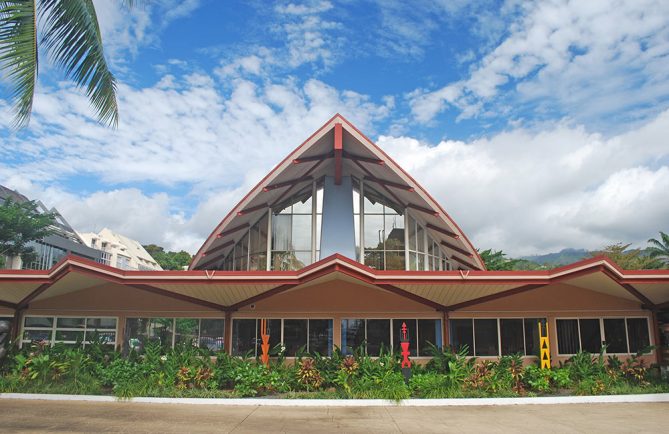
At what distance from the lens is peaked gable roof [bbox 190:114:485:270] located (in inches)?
657

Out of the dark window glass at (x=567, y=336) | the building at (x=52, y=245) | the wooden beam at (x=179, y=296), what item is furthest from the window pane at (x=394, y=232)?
the building at (x=52, y=245)

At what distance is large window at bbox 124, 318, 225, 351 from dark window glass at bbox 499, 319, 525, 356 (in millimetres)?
8814

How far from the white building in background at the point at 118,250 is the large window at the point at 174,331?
2059 inches

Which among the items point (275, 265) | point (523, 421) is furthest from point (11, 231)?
point (523, 421)

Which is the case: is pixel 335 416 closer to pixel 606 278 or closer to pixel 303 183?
pixel 606 278

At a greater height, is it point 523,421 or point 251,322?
point 251,322

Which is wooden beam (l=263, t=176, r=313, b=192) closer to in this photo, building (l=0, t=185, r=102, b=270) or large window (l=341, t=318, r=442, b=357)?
large window (l=341, t=318, r=442, b=357)

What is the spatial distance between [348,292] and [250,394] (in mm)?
4476

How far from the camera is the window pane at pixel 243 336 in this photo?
53.4ft

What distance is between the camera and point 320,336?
16078 millimetres

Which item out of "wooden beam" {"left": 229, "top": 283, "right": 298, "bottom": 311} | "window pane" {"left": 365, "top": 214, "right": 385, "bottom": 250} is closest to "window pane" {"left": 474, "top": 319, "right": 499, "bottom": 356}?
"window pane" {"left": 365, "top": 214, "right": 385, "bottom": 250}

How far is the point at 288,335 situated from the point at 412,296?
4110 millimetres

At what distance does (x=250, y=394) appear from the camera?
13.1m

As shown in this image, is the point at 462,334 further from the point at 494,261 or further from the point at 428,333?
the point at 494,261
